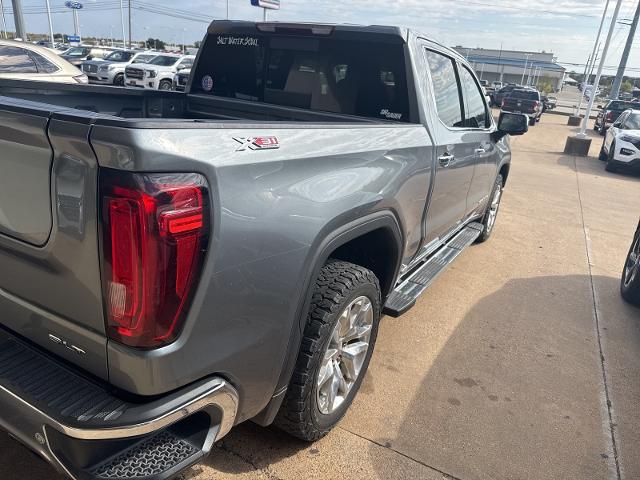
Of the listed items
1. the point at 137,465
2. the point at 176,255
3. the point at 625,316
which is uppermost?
the point at 176,255

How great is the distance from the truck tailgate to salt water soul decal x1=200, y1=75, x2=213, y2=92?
2321mm

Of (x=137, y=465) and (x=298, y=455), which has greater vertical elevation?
(x=137, y=465)

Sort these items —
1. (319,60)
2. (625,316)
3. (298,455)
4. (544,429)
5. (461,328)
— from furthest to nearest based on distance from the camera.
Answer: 1. (625,316)
2. (461,328)
3. (319,60)
4. (544,429)
5. (298,455)

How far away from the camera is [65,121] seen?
1488 mm

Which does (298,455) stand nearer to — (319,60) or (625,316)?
(319,60)

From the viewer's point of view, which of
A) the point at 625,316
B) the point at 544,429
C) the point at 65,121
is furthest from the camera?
the point at 625,316

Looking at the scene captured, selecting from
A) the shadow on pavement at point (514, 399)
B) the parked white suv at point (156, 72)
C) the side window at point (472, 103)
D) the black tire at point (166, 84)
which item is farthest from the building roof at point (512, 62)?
the shadow on pavement at point (514, 399)

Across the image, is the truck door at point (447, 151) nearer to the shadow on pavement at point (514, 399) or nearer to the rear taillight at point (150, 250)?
the shadow on pavement at point (514, 399)

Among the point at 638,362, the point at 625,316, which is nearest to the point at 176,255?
the point at 638,362

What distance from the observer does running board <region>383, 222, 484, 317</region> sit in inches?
124

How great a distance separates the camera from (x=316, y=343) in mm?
2252

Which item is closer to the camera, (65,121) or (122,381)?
(65,121)

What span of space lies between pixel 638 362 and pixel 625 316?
0.87 m

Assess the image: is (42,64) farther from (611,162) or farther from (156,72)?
(156,72)
